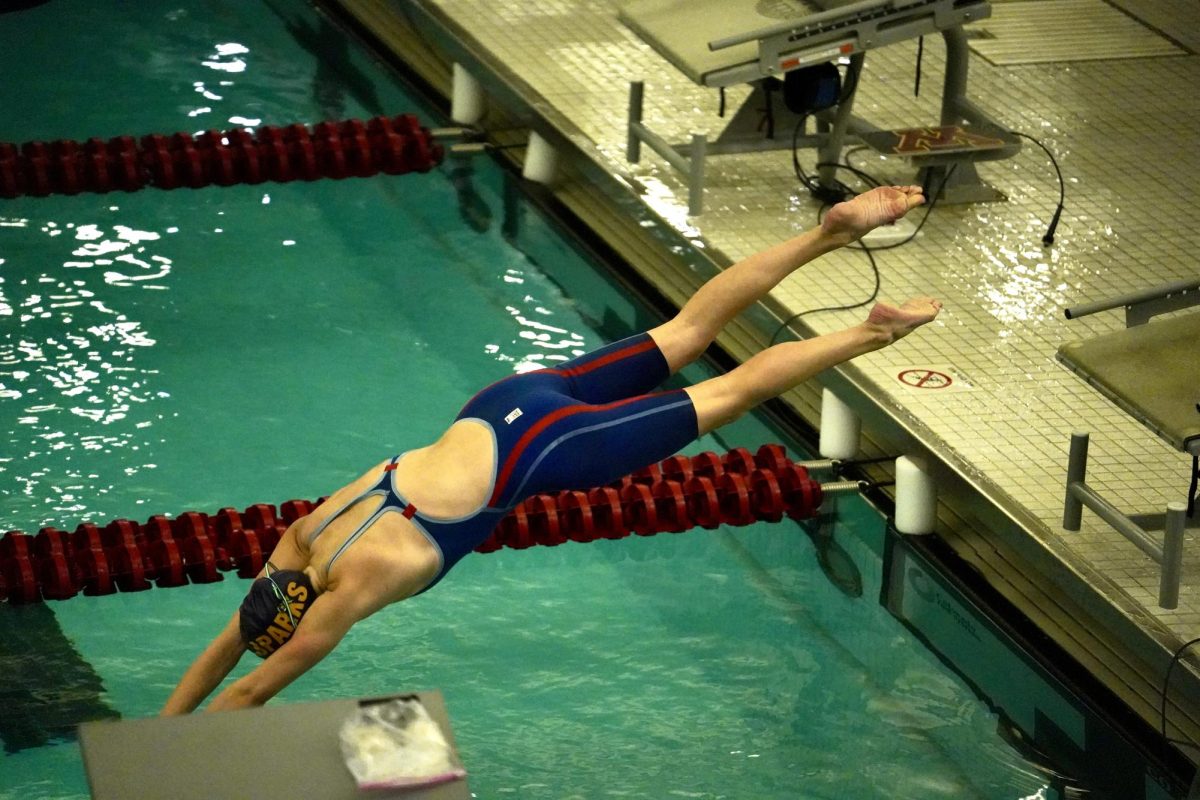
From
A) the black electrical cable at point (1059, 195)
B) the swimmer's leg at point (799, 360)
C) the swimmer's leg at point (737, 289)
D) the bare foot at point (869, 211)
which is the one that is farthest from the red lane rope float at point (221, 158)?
the swimmer's leg at point (799, 360)

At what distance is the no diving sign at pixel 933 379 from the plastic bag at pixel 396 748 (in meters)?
2.70

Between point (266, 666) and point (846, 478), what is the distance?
2.07 metres

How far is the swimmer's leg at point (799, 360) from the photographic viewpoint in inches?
144

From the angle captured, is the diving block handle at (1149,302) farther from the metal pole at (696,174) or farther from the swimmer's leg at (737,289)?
the metal pole at (696,174)

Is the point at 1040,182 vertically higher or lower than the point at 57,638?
higher

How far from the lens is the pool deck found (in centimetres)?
421

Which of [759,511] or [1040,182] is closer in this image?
[759,511]

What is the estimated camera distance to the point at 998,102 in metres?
6.73

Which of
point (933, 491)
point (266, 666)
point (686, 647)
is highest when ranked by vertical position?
point (266, 666)

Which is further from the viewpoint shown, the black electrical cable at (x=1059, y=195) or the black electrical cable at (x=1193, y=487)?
the black electrical cable at (x=1059, y=195)

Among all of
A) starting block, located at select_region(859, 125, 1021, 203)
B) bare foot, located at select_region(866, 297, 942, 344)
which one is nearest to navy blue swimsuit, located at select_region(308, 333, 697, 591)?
bare foot, located at select_region(866, 297, 942, 344)

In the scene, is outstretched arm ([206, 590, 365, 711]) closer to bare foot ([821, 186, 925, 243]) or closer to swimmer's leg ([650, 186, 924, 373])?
swimmer's leg ([650, 186, 924, 373])

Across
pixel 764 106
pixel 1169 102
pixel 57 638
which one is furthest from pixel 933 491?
pixel 1169 102

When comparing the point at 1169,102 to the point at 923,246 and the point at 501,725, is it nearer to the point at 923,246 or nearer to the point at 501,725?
the point at 923,246
